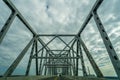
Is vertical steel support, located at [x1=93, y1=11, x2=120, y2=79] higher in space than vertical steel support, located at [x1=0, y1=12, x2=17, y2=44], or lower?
lower

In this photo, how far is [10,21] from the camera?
6.20m

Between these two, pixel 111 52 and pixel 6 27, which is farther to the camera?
pixel 6 27

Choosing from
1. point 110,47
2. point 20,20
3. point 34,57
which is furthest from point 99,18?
point 34,57

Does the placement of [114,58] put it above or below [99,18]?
below

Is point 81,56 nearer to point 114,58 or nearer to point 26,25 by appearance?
point 26,25

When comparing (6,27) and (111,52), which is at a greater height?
(6,27)

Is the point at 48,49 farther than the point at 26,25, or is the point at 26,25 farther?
the point at 48,49

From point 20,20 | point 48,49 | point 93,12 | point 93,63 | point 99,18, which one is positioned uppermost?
point 48,49

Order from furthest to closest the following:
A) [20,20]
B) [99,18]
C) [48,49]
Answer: [48,49]
[20,20]
[99,18]

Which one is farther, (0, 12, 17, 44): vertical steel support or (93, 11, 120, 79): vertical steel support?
(0, 12, 17, 44): vertical steel support

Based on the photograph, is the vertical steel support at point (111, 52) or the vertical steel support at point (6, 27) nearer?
the vertical steel support at point (111, 52)

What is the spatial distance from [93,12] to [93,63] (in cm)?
284

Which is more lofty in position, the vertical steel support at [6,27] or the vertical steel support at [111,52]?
the vertical steel support at [6,27]

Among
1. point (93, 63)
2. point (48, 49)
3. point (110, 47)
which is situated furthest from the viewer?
point (48, 49)
